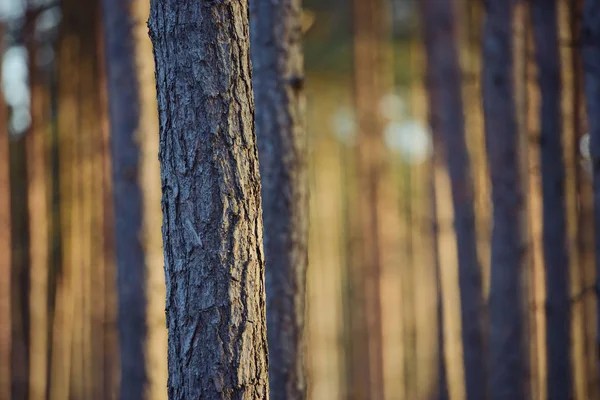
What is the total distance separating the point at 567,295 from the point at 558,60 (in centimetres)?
218

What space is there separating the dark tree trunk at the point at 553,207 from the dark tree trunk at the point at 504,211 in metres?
0.47

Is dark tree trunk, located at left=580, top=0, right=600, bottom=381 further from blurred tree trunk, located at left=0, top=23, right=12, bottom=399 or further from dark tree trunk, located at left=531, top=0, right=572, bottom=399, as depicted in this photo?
blurred tree trunk, located at left=0, top=23, right=12, bottom=399

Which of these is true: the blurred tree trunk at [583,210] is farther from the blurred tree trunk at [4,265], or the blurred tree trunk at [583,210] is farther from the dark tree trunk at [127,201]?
the blurred tree trunk at [4,265]

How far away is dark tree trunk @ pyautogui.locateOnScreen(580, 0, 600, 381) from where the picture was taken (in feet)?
14.5

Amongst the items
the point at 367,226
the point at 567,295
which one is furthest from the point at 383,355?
the point at 567,295

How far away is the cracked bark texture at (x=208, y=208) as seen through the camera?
Result: 2.08 m

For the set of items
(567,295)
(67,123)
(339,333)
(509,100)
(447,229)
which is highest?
(67,123)

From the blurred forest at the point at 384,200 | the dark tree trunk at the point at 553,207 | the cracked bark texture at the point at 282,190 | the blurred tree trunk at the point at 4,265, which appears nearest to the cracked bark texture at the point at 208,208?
the cracked bark texture at the point at 282,190

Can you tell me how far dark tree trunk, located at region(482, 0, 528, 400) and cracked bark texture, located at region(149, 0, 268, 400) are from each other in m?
3.40

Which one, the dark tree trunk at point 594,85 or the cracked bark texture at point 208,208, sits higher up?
the dark tree trunk at point 594,85

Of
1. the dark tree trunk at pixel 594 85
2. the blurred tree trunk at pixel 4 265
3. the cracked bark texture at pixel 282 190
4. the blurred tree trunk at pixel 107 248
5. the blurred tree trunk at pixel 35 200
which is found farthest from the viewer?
the blurred tree trunk at pixel 35 200

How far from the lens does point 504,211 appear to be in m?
5.11

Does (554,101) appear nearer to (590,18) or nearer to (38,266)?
(590,18)

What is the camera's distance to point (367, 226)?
10320mm
